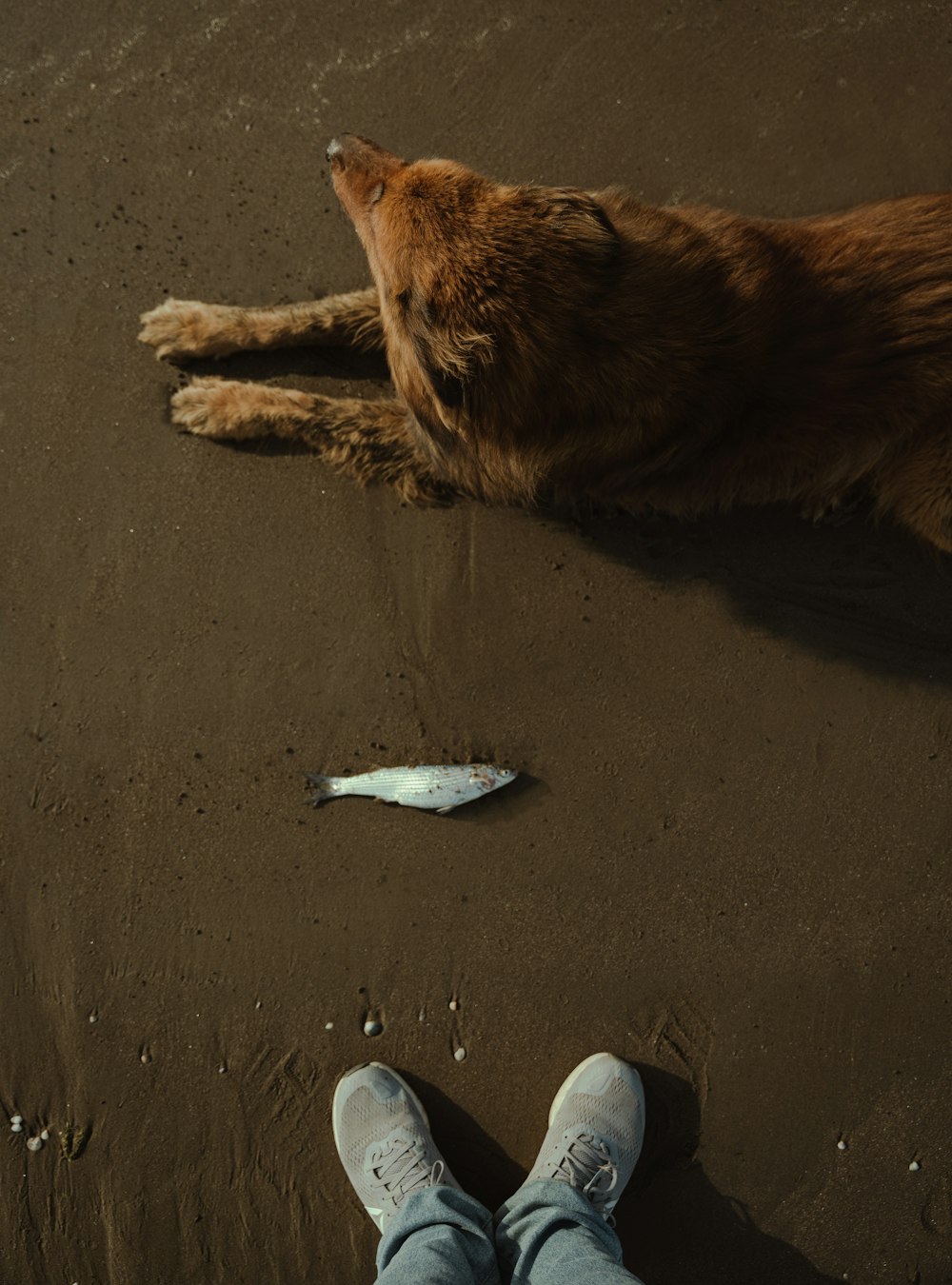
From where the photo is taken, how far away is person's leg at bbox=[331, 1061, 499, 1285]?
9.78ft

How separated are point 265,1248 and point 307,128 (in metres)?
4.68

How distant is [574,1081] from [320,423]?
2919 millimetres

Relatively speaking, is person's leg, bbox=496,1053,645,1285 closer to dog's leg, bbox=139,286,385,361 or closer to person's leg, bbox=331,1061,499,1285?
person's leg, bbox=331,1061,499,1285

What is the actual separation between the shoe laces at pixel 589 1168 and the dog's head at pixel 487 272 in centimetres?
287

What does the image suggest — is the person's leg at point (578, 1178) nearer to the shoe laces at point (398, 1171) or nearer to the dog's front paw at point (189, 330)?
the shoe laces at point (398, 1171)

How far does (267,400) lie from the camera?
3.29m

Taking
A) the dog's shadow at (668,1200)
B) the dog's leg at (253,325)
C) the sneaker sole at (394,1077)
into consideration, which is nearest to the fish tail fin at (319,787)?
the sneaker sole at (394,1077)

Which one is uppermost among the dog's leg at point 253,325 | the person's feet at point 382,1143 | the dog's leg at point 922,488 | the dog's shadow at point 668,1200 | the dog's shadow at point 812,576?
the dog's leg at point 253,325

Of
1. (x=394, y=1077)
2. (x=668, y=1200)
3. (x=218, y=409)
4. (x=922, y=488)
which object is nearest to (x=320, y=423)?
(x=218, y=409)

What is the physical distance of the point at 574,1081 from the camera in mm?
3318

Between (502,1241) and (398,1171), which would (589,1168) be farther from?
(398,1171)

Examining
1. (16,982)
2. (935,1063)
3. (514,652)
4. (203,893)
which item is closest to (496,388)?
(514,652)

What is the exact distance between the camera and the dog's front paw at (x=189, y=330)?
3279 mm

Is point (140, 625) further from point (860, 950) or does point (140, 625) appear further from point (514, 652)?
point (860, 950)
